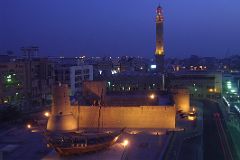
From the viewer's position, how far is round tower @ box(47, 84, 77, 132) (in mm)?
14627

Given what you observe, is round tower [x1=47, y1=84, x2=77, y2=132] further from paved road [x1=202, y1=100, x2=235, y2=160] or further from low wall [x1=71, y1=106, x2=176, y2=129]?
paved road [x1=202, y1=100, x2=235, y2=160]

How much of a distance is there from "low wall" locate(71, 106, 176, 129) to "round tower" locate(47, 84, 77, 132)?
1.10 meters

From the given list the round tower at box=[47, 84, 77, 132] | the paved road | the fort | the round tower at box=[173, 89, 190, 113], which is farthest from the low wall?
the round tower at box=[173, 89, 190, 113]

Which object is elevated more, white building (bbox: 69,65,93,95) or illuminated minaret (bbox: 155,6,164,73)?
illuminated minaret (bbox: 155,6,164,73)

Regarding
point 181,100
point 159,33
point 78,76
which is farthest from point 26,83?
point 159,33

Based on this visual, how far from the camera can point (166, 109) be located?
15953mm

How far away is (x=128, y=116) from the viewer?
1617 centimetres

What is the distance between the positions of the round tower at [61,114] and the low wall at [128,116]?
110 centimetres

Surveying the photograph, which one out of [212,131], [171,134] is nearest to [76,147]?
[171,134]

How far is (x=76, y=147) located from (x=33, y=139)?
2.56 metres

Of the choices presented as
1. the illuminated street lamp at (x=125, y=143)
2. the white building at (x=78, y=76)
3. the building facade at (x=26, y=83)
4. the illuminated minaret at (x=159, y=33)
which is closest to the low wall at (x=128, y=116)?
the illuminated street lamp at (x=125, y=143)

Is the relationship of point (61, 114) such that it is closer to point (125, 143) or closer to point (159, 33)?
point (125, 143)

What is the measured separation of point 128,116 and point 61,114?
2591 mm

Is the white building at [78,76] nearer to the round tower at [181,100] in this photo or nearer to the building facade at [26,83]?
the building facade at [26,83]
